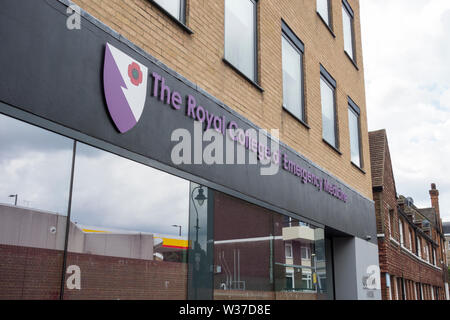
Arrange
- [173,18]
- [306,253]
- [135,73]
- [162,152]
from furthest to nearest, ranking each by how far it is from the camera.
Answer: [306,253] → [173,18] → [162,152] → [135,73]

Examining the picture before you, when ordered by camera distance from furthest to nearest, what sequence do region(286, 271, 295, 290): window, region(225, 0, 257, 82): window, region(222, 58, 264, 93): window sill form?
1. region(286, 271, 295, 290): window
2. region(225, 0, 257, 82): window
3. region(222, 58, 264, 93): window sill

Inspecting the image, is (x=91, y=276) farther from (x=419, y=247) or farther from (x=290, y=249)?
(x=419, y=247)

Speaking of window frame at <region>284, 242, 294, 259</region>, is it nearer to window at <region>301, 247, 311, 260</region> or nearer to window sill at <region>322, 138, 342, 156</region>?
window at <region>301, 247, 311, 260</region>

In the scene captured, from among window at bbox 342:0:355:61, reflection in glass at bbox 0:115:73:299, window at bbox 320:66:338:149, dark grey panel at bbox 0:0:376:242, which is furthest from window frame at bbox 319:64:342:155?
reflection in glass at bbox 0:115:73:299

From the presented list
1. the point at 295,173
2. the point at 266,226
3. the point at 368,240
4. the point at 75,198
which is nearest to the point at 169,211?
the point at 75,198

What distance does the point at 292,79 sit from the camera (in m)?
9.66

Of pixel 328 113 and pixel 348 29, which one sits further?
pixel 348 29

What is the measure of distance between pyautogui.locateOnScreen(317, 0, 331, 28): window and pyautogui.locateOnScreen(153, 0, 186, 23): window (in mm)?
5646

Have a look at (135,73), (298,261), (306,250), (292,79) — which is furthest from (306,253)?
(135,73)

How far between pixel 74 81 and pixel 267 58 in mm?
4539

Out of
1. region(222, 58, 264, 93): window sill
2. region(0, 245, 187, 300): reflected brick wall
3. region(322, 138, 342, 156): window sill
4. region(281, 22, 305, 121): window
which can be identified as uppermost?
region(281, 22, 305, 121): window

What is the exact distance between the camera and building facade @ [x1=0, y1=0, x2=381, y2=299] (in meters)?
4.25

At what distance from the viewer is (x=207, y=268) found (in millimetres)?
6301
